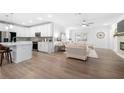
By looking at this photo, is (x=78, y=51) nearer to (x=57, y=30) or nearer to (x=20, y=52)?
(x=20, y=52)

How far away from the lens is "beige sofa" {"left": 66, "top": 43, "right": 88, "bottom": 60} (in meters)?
4.11

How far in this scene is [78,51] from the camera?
4.25 m

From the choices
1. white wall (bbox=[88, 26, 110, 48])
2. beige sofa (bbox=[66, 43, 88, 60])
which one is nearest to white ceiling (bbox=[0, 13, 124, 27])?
beige sofa (bbox=[66, 43, 88, 60])

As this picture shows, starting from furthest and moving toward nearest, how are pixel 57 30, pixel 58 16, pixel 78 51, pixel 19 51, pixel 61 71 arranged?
1. pixel 57 30
2. pixel 58 16
3. pixel 78 51
4. pixel 19 51
5. pixel 61 71

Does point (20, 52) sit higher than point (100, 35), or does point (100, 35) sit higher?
point (100, 35)

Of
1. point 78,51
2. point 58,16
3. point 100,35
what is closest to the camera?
point 78,51

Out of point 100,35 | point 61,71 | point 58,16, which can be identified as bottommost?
point 61,71

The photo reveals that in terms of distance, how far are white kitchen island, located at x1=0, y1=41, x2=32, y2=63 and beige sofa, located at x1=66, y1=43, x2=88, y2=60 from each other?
7.32 ft

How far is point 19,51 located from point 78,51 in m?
2.91

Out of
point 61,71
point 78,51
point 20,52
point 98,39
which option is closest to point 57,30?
point 78,51

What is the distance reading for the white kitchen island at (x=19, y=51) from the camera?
3.60m
